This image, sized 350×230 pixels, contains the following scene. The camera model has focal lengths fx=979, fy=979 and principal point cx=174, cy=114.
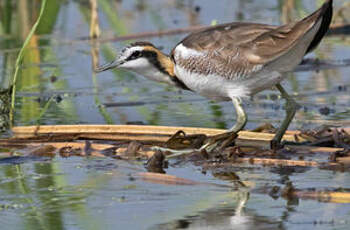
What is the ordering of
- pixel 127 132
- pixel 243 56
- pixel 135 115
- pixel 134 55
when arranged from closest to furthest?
1. pixel 243 56
2. pixel 134 55
3. pixel 127 132
4. pixel 135 115

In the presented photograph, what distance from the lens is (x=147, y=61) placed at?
7480mm

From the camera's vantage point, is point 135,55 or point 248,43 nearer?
point 248,43

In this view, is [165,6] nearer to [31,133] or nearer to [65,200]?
[31,133]

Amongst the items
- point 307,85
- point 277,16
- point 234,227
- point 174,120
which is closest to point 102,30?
point 277,16

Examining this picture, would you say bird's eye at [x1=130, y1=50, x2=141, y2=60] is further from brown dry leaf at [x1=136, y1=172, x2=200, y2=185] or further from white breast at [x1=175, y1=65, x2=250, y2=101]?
brown dry leaf at [x1=136, y1=172, x2=200, y2=185]

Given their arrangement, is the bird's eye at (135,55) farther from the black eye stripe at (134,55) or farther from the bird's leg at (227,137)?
the bird's leg at (227,137)

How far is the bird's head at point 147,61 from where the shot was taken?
7.43m

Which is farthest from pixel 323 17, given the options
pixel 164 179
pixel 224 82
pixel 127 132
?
pixel 127 132

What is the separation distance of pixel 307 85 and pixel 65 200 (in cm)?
463

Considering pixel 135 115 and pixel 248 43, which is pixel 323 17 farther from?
pixel 135 115

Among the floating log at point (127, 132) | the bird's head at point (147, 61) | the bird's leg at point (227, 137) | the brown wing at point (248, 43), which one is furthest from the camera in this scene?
the floating log at point (127, 132)

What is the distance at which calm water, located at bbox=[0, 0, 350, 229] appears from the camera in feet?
18.0

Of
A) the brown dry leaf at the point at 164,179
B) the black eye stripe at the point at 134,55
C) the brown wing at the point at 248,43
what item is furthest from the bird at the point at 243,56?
the brown dry leaf at the point at 164,179

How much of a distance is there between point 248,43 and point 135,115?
2260mm
